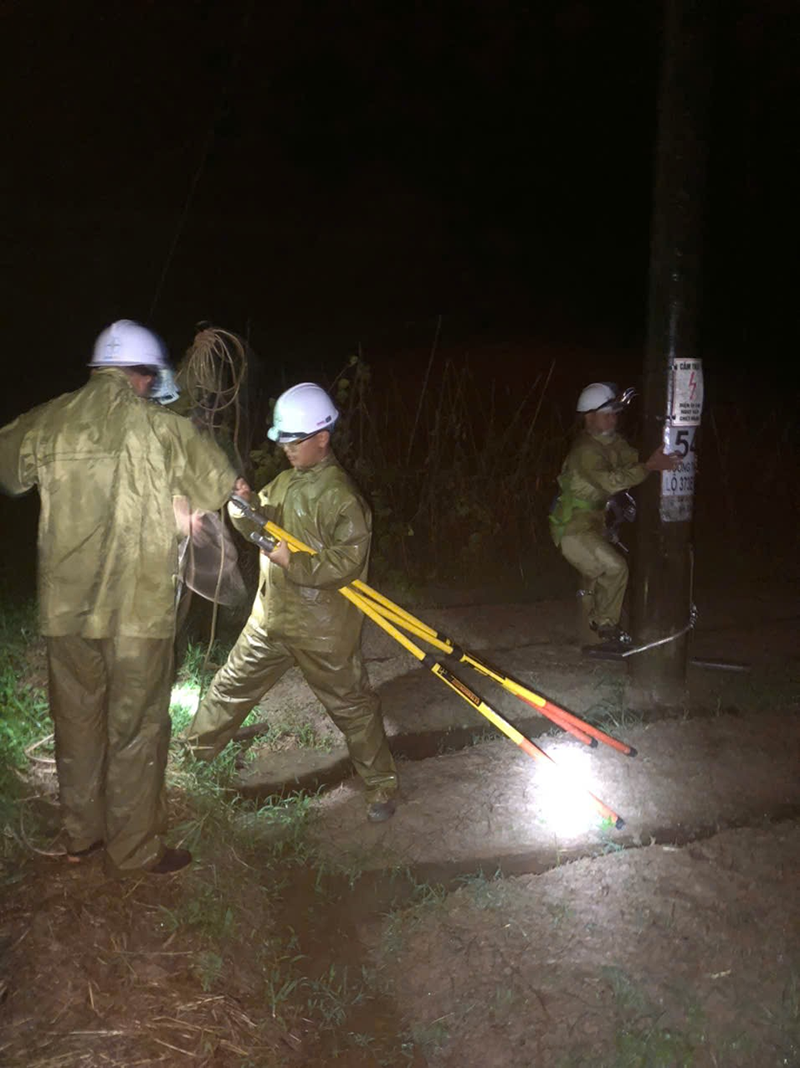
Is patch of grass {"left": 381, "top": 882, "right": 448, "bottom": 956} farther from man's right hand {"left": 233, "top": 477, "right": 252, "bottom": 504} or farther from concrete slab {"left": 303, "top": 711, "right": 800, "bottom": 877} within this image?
man's right hand {"left": 233, "top": 477, "right": 252, "bottom": 504}

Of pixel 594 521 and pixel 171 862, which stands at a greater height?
pixel 594 521

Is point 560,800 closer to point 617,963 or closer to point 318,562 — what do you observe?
point 617,963

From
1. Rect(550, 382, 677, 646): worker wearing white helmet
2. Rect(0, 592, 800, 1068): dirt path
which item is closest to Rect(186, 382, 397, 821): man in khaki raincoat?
Rect(0, 592, 800, 1068): dirt path

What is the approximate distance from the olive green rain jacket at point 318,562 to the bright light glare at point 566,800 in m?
1.12

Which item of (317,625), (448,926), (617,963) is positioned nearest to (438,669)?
(317,625)

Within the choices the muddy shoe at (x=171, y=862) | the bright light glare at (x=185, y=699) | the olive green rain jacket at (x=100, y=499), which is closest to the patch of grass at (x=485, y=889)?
the muddy shoe at (x=171, y=862)

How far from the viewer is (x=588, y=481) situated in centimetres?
596

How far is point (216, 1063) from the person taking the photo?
2787 mm

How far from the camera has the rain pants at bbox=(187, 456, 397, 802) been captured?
3986mm

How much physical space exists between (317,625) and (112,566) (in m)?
1.07

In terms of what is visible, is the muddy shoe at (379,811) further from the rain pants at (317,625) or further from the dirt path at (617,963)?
the dirt path at (617,963)

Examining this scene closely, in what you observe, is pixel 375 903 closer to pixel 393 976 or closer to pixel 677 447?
pixel 393 976

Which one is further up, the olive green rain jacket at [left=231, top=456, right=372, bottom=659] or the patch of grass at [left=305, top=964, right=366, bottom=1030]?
the olive green rain jacket at [left=231, top=456, right=372, bottom=659]

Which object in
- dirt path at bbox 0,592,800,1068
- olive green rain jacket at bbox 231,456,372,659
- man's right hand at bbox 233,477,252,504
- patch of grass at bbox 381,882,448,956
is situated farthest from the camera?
olive green rain jacket at bbox 231,456,372,659
